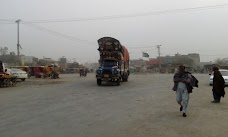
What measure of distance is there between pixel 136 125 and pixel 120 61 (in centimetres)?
2152

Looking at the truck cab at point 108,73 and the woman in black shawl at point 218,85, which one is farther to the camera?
the truck cab at point 108,73

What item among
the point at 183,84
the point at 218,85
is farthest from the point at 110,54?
the point at 183,84

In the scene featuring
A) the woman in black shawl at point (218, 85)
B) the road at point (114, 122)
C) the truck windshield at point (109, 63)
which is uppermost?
the truck windshield at point (109, 63)

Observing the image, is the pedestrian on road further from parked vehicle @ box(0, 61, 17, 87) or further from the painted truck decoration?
parked vehicle @ box(0, 61, 17, 87)

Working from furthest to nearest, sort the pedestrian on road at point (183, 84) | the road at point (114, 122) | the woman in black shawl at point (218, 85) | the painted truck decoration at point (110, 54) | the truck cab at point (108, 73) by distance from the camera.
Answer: the painted truck decoration at point (110, 54) → the truck cab at point (108, 73) → the woman in black shawl at point (218, 85) → the pedestrian on road at point (183, 84) → the road at point (114, 122)

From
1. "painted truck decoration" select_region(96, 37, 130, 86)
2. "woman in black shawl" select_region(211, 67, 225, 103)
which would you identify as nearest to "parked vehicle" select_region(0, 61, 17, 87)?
"painted truck decoration" select_region(96, 37, 130, 86)

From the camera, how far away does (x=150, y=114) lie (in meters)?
11.3

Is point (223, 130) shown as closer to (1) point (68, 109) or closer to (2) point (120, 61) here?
(1) point (68, 109)

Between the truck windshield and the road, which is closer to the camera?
the road

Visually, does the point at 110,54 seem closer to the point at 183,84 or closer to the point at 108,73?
the point at 108,73

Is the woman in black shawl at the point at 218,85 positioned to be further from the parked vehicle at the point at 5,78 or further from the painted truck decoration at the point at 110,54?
the parked vehicle at the point at 5,78

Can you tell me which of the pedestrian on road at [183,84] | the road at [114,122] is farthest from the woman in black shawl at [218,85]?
the pedestrian on road at [183,84]

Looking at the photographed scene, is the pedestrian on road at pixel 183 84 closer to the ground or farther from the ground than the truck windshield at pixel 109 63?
closer to the ground

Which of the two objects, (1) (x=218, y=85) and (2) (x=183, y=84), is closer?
(2) (x=183, y=84)
